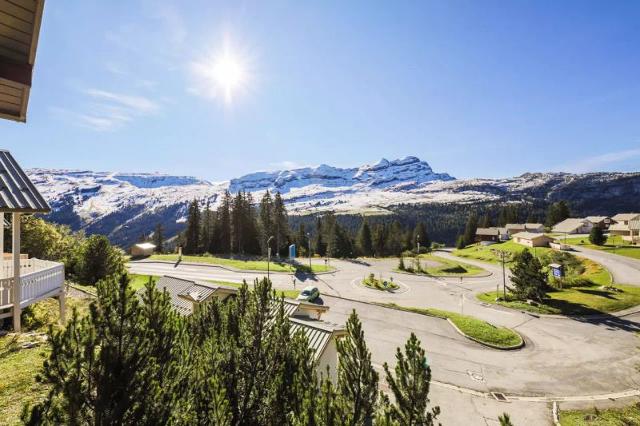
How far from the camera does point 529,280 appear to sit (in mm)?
36469

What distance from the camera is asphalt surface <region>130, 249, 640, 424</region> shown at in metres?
19.6

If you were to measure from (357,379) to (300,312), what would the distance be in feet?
49.0

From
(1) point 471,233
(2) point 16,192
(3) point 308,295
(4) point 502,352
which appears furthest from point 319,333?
(1) point 471,233

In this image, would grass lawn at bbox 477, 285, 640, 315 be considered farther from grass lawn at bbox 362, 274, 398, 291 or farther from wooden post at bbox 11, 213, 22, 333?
wooden post at bbox 11, 213, 22, 333

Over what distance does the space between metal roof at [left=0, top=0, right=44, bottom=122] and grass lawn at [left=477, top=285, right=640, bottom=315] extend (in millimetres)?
41884

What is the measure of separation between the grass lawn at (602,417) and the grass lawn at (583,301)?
1835 centimetres

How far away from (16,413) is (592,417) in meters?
23.8

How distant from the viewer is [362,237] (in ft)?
313

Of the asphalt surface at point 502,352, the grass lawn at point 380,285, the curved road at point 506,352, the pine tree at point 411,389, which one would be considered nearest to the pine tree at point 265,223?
the asphalt surface at point 502,352

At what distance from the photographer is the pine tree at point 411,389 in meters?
6.80

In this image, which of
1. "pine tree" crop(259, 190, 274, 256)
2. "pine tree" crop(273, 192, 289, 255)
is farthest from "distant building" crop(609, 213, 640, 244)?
"pine tree" crop(259, 190, 274, 256)

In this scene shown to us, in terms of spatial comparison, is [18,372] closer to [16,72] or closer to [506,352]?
[16,72]

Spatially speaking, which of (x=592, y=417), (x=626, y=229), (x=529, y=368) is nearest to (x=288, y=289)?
(x=529, y=368)

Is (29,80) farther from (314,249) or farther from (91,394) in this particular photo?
(314,249)
